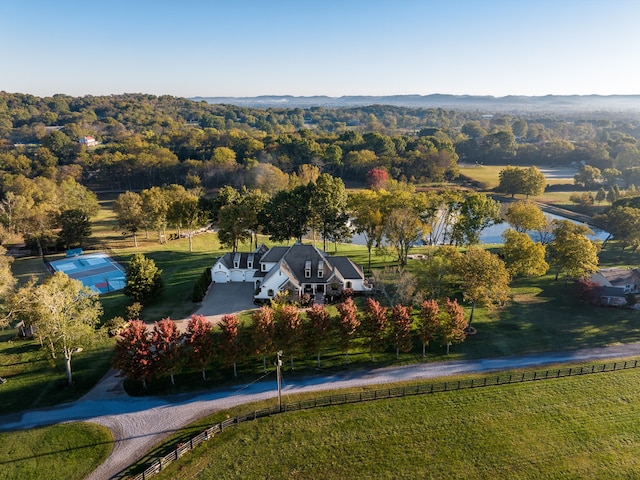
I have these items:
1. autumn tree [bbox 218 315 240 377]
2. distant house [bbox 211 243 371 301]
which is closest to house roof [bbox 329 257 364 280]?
distant house [bbox 211 243 371 301]

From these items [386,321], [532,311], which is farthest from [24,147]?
[532,311]

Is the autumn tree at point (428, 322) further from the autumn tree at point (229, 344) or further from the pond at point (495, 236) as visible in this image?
the pond at point (495, 236)

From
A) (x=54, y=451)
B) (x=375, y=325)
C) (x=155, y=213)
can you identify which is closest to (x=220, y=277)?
→ (x=155, y=213)

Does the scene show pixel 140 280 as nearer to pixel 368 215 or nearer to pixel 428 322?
pixel 368 215

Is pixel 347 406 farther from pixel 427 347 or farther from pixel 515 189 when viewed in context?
pixel 515 189

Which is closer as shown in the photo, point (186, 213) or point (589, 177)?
point (186, 213)

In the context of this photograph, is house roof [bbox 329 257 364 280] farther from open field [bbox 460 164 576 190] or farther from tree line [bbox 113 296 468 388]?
open field [bbox 460 164 576 190]
